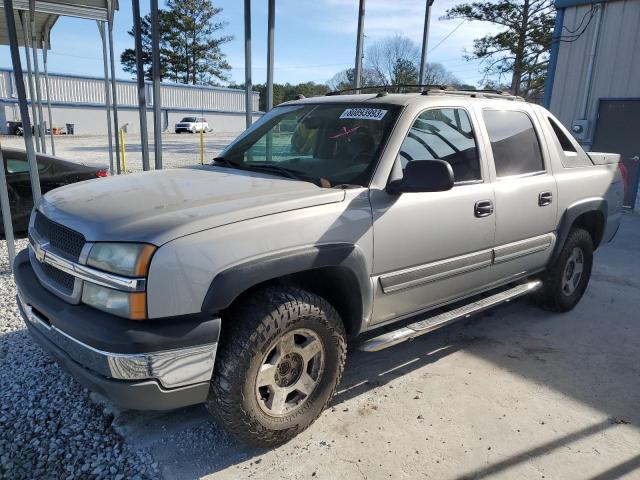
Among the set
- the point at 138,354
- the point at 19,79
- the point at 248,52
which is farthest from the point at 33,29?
the point at 138,354

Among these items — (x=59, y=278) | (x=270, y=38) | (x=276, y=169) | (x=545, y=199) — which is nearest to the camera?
(x=59, y=278)

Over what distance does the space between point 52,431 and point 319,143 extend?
2.34m

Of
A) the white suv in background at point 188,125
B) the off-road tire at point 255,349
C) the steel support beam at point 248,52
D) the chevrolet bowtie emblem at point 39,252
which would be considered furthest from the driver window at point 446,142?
the white suv in background at point 188,125

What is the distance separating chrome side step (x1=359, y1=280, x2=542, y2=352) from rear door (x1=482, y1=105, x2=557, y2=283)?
13 centimetres

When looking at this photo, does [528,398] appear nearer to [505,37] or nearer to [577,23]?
[577,23]

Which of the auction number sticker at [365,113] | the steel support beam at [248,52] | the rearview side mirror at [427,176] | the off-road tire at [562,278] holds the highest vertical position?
the steel support beam at [248,52]

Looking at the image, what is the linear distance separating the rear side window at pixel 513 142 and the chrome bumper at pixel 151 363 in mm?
2509

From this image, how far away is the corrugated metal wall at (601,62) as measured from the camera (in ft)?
30.7

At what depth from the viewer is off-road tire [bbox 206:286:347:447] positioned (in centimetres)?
245

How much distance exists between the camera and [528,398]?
11.0 feet

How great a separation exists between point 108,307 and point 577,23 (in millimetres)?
10808

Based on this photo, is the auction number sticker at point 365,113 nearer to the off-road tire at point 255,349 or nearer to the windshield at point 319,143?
the windshield at point 319,143

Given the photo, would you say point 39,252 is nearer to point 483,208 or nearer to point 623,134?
point 483,208

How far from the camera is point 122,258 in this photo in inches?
87.8
